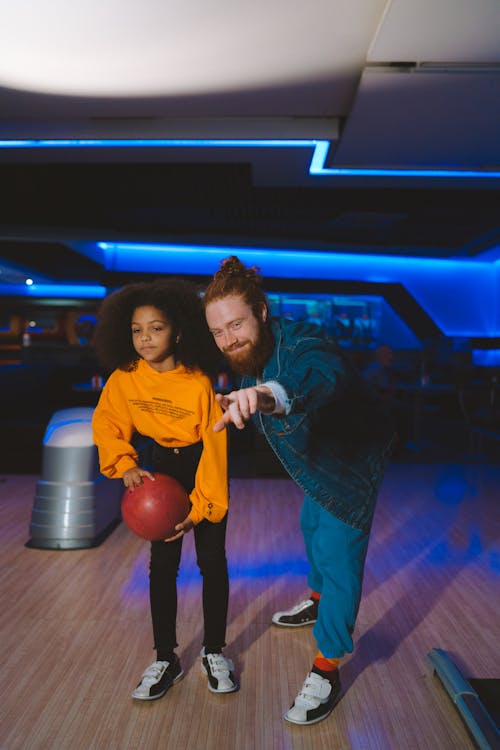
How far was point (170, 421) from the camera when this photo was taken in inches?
68.1

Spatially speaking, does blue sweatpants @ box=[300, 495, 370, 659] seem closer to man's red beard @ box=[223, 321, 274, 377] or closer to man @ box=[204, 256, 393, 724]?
man @ box=[204, 256, 393, 724]

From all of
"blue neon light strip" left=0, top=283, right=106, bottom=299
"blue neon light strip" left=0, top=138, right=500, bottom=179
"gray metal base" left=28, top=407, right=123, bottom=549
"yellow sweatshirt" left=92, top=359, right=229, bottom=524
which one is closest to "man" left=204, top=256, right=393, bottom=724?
"yellow sweatshirt" left=92, top=359, right=229, bottom=524

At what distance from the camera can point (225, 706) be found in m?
1.71

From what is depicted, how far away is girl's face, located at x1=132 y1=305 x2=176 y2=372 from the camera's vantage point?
65.4 inches

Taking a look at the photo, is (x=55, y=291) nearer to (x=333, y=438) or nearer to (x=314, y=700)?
(x=333, y=438)

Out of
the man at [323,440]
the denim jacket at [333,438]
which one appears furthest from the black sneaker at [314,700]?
the denim jacket at [333,438]

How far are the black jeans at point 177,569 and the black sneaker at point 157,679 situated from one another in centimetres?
3

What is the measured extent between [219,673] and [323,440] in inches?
30.9

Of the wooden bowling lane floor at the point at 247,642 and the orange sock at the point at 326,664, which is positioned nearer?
the wooden bowling lane floor at the point at 247,642

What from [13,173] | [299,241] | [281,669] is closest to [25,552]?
[281,669]

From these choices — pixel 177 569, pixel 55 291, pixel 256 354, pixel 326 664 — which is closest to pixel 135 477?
pixel 177 569

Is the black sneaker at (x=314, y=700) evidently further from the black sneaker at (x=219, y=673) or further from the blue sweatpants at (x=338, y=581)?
the black sneaker at (x=219, y=673)

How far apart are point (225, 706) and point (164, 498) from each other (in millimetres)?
645

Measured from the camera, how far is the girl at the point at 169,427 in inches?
66.5
